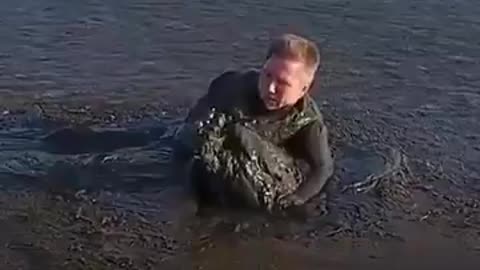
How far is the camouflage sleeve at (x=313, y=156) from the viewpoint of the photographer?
228 inches

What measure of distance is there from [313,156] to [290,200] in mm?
265

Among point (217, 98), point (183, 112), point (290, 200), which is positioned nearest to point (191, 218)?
point (290, 200)

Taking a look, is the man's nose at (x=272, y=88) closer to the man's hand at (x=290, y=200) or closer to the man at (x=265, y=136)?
the man at (x=265, y=136)

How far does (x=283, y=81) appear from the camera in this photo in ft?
18.0

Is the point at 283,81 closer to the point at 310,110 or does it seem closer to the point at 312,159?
the point at 310,110

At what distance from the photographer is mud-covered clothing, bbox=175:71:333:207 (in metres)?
5.58

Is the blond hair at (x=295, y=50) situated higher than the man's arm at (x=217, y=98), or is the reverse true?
the blond hair at (x=295, y=50)

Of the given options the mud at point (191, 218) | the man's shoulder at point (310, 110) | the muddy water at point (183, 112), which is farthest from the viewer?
the man's shoulder at point (310, 110)

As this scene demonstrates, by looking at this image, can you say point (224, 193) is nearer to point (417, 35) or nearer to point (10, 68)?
point (10, 68)

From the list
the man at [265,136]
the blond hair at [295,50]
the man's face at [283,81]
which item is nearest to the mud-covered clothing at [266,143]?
the man at [265,136]

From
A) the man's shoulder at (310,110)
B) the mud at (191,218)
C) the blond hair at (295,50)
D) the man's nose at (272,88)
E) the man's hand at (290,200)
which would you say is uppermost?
the blond hair at (295,50)

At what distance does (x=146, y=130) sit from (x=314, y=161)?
4.49 ft

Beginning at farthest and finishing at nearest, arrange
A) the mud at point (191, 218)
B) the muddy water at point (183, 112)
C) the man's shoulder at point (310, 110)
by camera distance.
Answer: the man's shoulder at point (310, 110), the muddy water at point (183, 112), the mud at point (191, 218)

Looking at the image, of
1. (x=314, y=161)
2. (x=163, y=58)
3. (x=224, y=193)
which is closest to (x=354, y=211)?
(x=314, y=161)
